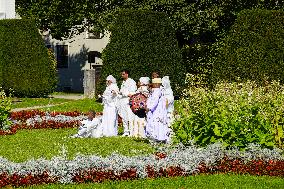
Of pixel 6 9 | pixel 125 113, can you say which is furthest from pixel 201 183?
pixel 6 9

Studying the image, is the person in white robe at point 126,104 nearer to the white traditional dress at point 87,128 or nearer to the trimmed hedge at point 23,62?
the white traditional dress at point 87,128

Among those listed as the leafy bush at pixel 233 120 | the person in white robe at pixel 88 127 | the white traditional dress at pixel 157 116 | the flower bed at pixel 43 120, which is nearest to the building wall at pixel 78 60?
the flower bed at pixel 43 120

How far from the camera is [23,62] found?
38.8 m

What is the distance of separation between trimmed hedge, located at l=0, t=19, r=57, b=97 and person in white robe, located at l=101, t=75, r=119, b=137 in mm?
18225

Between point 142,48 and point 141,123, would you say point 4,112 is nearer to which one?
point 141,123

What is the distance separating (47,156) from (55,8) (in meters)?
33.1

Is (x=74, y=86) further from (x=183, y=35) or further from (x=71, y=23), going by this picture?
(x=183, y=35)

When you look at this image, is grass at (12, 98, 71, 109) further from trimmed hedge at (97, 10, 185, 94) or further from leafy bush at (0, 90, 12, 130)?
leafy bush at (0, 90, 12, 130)

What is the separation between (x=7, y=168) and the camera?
500 inches

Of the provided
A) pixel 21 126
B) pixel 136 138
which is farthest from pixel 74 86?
pixel 136 138

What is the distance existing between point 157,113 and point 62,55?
48399mm

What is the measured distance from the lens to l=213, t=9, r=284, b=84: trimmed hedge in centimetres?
2705

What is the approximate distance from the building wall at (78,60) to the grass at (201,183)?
50.9m

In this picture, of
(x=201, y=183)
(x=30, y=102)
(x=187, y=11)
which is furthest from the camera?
(x=187, y=11)
